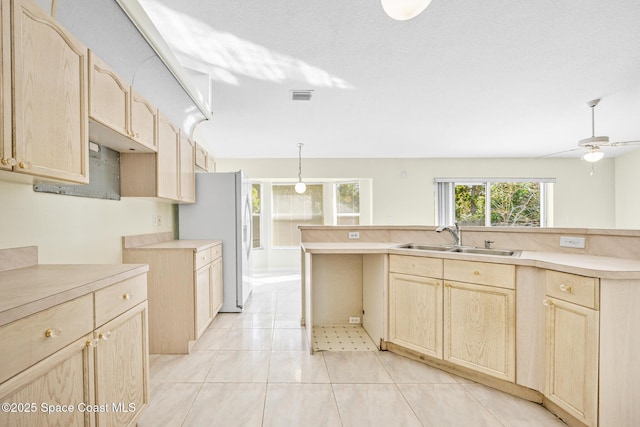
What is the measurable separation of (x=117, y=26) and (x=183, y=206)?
6.39 ft

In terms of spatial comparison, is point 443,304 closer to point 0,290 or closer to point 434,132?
point 0,290

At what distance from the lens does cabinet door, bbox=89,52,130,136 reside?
1.54 meters

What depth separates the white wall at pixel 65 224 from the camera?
4.80ft

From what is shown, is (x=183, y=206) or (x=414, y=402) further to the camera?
(x=183, y=206)

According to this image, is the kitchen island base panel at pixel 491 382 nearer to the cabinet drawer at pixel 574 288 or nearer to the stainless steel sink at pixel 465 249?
the cabinet drawer at pixel 574 288

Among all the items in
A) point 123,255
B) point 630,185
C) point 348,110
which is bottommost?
point 123,255

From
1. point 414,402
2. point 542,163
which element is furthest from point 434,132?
point 414,402

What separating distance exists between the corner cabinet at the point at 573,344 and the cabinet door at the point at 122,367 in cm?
224

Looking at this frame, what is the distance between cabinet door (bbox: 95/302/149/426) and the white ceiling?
226 cm

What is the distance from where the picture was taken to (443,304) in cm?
213

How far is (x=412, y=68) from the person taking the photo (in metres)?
3.07

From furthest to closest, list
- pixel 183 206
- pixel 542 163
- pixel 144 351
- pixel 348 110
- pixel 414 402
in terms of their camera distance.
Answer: pixel 542 163 → pixel 348 110 → pixel 183 206 → pixel 414 402 → pixel 144 351

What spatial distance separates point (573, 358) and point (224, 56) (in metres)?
3.48

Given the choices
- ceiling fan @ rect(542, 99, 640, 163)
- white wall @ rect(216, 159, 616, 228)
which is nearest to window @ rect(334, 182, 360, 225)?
white wall @ rect(216, 159, 616, 228)
